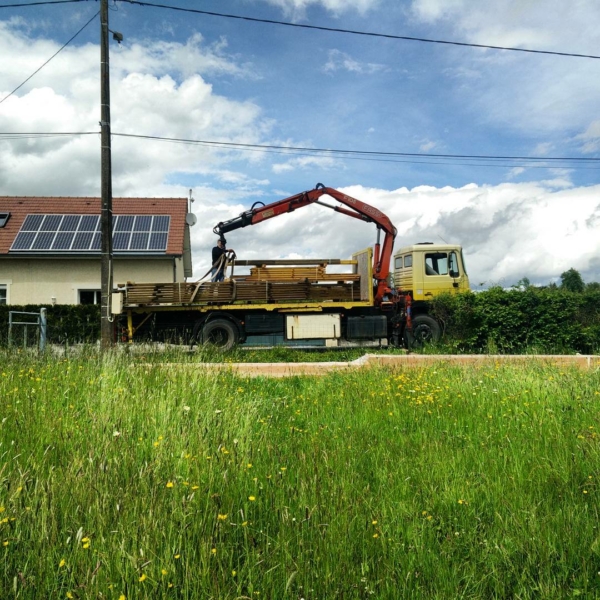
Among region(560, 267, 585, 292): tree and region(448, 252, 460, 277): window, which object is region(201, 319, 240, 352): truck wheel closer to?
region(448, 252, 460, 277): window

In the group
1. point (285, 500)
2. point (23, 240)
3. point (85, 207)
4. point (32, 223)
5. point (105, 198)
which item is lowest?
point (285, 500)

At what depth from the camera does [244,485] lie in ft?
10.6

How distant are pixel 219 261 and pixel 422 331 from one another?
6.46 meters

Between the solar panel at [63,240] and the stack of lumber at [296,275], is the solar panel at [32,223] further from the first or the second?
the stack of lumber at [296,275]

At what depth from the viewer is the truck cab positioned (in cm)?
1678

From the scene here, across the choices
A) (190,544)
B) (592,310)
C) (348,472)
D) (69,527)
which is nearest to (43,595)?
(69,527)

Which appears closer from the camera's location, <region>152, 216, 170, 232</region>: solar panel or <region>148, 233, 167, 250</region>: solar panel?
<region>148, 233, 167, 250</region>: solar panel

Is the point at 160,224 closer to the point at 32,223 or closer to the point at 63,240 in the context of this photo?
the point at 63,240

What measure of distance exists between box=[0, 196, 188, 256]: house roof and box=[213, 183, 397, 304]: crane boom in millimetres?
8695

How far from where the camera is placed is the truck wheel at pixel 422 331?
16125mm

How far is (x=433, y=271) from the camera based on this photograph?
666 inches

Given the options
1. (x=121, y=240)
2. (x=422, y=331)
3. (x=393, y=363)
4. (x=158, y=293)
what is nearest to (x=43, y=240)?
(x=121, y=240)

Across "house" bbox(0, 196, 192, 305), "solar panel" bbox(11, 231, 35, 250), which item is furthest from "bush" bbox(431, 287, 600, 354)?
"solar panel" bbox(11, 231, 35, 250)

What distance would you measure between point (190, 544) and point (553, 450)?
10.3 ft
